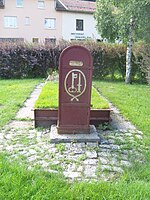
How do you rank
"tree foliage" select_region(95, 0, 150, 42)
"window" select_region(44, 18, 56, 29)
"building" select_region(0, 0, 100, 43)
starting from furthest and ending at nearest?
"window" select_region(44, 18, 56, 29) → "building" select_region(0, 0, 100, 43) → "tree foliage" select_region(95, 0, 150, 42)

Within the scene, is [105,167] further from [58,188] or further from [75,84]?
[75,84]

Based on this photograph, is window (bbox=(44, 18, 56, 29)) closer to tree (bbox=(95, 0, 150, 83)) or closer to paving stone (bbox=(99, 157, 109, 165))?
tree (bbox=(95, 0, 150, 83))

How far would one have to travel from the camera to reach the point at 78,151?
12.8 feet

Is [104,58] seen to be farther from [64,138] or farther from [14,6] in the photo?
[14,6]

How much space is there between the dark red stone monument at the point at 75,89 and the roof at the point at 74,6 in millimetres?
32569

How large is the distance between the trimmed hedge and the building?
20982 mm

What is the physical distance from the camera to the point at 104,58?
1333cm

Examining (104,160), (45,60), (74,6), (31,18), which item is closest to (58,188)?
(104,160)

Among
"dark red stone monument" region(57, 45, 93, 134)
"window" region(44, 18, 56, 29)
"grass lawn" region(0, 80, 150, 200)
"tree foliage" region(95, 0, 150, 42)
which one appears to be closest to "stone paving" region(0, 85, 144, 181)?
"grass lawn" region(0, 80, 150, 200)

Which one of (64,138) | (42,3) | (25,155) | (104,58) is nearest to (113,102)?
(64,138)

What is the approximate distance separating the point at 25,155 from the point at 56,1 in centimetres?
3439

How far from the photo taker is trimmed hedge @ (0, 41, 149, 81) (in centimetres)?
1328

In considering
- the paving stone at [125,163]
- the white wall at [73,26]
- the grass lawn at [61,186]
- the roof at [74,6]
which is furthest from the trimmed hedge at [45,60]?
the roof at [74,6]

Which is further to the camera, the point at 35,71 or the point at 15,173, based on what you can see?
the point at 35,71
